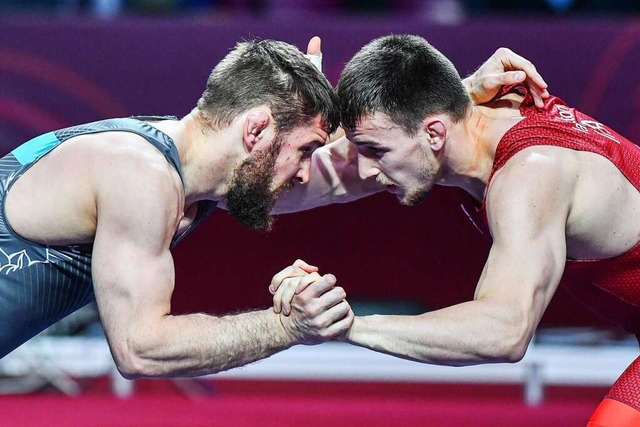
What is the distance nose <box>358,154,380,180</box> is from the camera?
314 centimetres

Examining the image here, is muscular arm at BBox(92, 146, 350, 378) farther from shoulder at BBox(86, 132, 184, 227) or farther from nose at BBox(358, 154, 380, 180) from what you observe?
nose at BBox(358, 154, 380, 180)

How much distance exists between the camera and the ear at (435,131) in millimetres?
3014

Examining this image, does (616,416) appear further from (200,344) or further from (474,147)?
(200,344)

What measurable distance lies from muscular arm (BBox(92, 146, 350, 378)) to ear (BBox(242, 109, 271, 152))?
33 cm

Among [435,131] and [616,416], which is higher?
[435,131]

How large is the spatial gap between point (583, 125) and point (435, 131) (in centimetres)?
41

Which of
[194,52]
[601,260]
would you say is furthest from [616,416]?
[194,52]

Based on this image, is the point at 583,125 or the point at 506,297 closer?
the point at 506,297

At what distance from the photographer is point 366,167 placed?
10.4 feet

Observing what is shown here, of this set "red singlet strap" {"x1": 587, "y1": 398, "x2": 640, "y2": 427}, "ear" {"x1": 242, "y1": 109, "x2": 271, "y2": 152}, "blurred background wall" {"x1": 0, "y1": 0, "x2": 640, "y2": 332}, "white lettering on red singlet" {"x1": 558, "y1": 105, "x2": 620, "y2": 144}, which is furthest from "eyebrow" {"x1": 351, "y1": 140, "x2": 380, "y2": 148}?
"blurred background wall" {"x1": 0, "y1": 0, "x2": 640, "y2": 332}

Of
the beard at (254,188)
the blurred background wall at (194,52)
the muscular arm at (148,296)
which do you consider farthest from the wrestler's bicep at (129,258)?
the blurred background wall at (194,52)

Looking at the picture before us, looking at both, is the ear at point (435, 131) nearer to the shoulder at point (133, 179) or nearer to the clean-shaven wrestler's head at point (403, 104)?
the clean-shaven wrestler's head at point (403, 104)

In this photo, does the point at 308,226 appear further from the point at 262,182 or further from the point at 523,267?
the point at 523,267

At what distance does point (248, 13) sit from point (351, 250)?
4.39 ft
